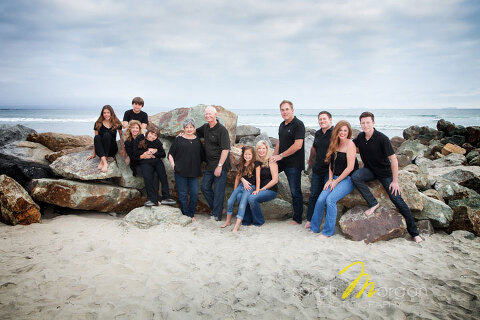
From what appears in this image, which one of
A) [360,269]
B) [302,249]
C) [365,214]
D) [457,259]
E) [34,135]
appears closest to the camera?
[360,269]

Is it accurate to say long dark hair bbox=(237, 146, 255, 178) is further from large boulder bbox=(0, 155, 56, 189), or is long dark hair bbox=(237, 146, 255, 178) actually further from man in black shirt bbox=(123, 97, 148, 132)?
large boulder bbox=(0, 155, 56, 189)

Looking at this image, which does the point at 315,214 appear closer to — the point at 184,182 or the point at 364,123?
the point at 364,123

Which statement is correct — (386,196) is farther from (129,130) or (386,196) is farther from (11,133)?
(11,133)

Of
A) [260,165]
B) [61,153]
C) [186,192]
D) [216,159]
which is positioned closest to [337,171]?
[260,165]

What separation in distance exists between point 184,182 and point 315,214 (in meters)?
2.84

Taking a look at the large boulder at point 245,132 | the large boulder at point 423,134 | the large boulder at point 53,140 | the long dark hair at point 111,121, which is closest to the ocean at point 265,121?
the large boulder at point 423,134

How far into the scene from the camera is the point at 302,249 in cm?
468

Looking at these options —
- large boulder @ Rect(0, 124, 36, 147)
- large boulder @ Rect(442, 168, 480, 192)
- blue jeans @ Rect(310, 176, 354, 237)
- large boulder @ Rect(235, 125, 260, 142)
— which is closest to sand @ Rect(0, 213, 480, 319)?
blue jeans @ Rect(310, 176, 354, 237)

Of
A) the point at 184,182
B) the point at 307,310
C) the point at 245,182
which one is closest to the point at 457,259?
the point at 307,310

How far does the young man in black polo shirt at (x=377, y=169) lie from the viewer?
486cm

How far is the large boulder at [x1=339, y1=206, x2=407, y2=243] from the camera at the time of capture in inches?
191

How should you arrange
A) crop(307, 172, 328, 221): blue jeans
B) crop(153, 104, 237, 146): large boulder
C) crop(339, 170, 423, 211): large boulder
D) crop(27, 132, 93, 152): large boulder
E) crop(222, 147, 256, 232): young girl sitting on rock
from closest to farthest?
crop(339, 170, 423, 211): large boulder < crop(307, 172, 328, 221): blue jeans < crop(222, 147, 256, 232): young girl sitting on rock < crop(153, 104, 237, 146): large boulder < crop(27, 132, 93, 152): large boulder

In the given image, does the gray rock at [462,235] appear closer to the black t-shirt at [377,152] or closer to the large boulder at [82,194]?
the black t-shirt at [377,152]

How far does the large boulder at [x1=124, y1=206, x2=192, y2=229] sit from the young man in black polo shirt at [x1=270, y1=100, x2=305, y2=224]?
2332mm
